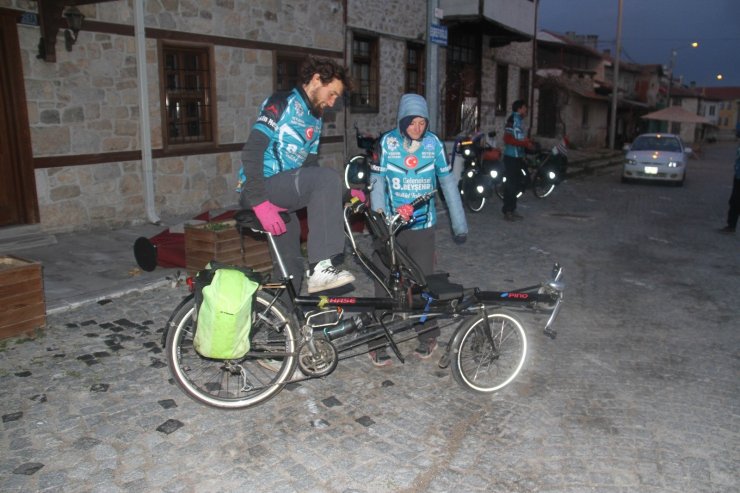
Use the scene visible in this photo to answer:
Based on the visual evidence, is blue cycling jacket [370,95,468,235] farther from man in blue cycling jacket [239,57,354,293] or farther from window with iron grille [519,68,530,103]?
window with iron grille [519,68,530,103]

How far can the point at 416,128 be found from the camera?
4.74 metres

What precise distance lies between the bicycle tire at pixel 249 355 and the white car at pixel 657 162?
701 inches

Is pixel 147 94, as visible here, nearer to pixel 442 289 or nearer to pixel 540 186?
pixel 442 289

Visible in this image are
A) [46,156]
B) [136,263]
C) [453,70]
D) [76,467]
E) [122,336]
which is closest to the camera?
[76,467]

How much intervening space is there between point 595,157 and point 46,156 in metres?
25.2

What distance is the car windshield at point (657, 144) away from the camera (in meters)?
20.2

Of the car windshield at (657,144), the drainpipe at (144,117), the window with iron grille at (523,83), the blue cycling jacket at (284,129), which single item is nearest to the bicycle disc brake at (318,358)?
the blue cycling jacket at (284,129)

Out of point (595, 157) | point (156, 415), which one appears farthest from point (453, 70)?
point (156, 415)

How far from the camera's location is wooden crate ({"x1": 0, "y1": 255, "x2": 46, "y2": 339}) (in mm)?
5152

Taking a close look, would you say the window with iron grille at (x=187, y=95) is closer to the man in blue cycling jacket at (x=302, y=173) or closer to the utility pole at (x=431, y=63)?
the utility pole at (x=431, y=63)

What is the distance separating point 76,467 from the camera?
3512 mm

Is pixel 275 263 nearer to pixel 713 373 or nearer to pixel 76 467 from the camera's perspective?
pixel 76 467

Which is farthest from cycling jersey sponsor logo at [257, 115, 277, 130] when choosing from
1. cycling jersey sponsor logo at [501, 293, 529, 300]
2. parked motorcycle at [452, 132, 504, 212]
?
parked motorcycle at [452, 132, 504, 212]

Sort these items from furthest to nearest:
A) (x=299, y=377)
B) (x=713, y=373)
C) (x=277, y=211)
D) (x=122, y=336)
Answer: (x=122, y=336), (x=713, y=373), (x=299, y=377), (x=277, y=211)
